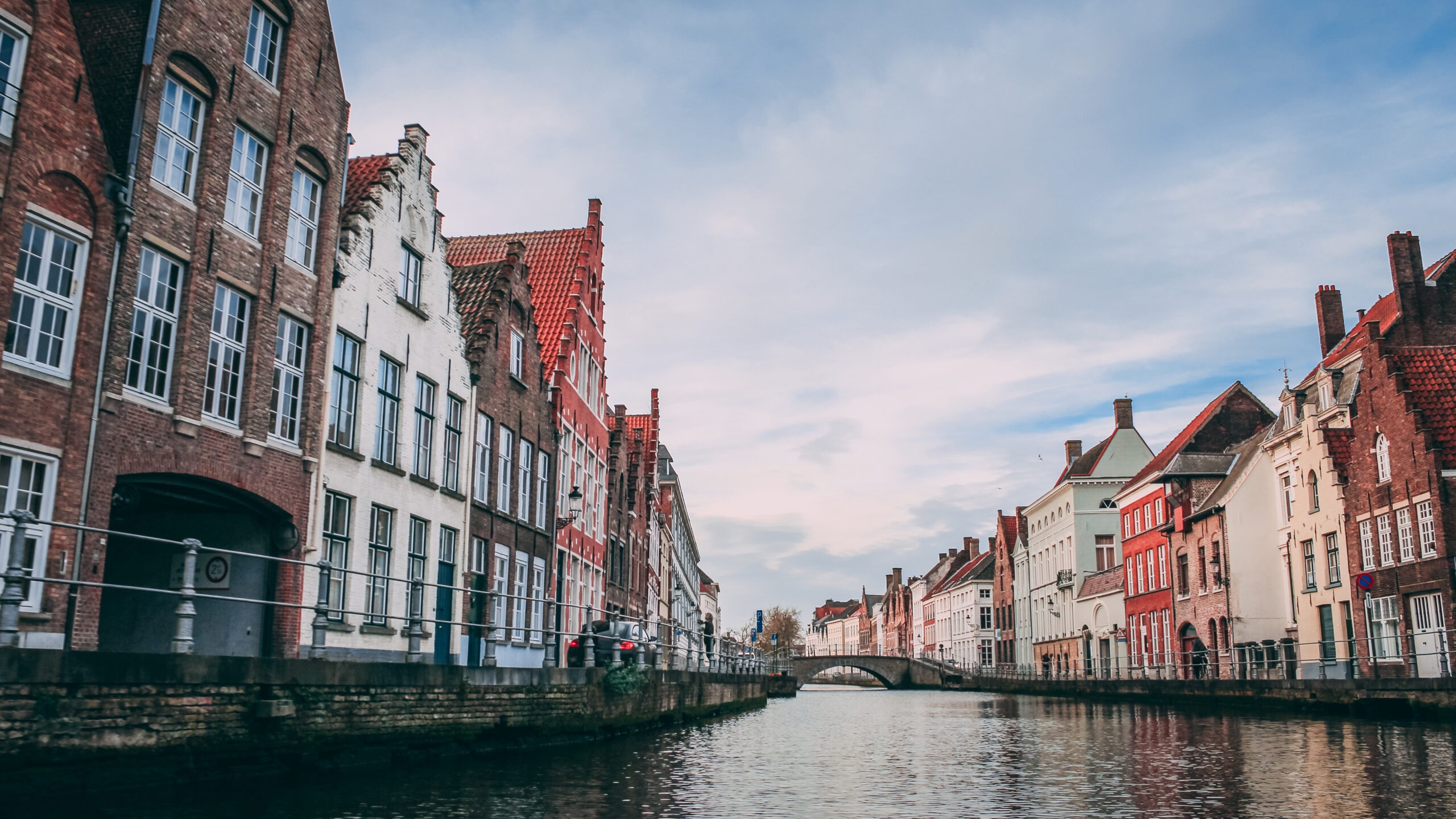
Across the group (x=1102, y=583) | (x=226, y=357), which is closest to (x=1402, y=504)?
(x=226, y=357)

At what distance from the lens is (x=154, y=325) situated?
614 inches

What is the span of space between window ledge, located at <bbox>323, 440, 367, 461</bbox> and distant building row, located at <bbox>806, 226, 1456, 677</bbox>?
24720mm

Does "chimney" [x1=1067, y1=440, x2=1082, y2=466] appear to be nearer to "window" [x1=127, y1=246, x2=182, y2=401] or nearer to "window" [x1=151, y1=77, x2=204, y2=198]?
"window" [x1=151, y1=77, x2=204, y2=198]

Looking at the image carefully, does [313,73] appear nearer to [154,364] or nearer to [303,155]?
[303,155]

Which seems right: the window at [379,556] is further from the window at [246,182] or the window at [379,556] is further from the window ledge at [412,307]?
the window at [246,182]

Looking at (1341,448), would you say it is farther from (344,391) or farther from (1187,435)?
(344,391)

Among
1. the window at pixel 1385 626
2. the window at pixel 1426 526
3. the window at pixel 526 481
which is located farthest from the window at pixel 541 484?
the window at pixel 1385 626

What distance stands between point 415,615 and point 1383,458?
29.5m

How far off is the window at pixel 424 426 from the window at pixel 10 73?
33.4 feet

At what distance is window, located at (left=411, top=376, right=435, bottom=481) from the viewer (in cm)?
2314

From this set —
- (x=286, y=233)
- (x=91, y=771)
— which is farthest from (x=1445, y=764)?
(x=286, y=233)

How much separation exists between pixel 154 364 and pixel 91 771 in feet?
23.9

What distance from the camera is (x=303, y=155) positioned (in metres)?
19.4

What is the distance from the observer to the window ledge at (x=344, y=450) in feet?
64.1
